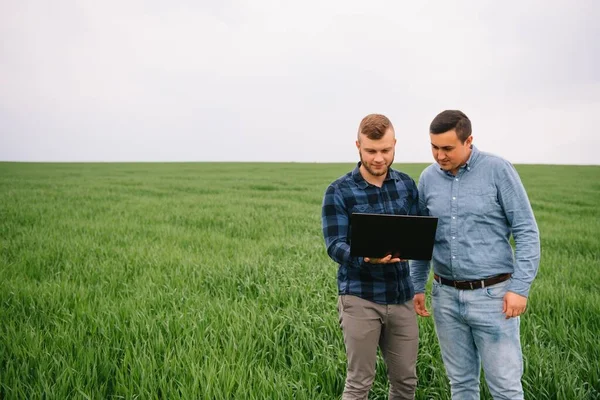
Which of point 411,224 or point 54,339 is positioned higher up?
point 411,224

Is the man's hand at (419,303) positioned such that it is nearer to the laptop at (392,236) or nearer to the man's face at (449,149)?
the laptop at (392,236)

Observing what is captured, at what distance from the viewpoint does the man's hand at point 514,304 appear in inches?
76.0

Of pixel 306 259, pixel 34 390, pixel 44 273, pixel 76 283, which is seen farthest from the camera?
pixel 306 259

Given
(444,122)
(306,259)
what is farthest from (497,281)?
(306,259)

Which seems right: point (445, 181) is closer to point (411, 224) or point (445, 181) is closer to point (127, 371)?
point (411, 224)

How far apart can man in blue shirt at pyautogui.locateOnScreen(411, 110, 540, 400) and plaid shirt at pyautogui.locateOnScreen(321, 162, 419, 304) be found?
9.5 inches

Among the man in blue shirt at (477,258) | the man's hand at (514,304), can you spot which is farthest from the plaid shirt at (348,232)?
the man's hand at (514,304)

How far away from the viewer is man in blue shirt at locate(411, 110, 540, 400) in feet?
6.55

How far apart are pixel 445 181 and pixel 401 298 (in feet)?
2.37

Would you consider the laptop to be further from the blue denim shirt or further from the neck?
the neck

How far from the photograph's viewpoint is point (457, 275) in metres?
2.15

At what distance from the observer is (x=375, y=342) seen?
2.11 meters

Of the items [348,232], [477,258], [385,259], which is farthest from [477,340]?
[348,232]

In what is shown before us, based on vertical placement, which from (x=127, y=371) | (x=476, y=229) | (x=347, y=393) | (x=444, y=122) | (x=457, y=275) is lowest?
(x=127, y=371)
